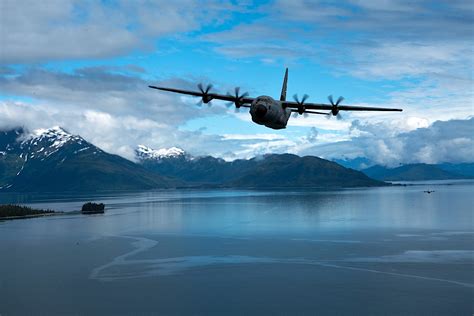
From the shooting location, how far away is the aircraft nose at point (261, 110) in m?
49.3

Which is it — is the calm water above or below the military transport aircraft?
below

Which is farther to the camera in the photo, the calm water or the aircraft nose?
the calm water

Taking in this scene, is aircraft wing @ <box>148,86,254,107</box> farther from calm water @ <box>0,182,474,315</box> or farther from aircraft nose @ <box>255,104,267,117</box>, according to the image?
calm water @ <box>0,182,474,315</box>

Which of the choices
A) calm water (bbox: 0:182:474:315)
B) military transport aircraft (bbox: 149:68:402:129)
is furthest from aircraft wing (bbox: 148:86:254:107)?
calm water (bbox: 0:182:474:315)

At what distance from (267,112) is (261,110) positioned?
0.66m

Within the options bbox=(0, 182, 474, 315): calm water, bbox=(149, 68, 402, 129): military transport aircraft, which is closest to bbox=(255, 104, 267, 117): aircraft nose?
bbox=(149, 68, 402, 129): military transport aircraft

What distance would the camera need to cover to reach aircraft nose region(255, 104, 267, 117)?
49.3m

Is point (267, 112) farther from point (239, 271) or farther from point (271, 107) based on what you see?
point (239, 271)

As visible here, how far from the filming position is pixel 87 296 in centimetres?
9200

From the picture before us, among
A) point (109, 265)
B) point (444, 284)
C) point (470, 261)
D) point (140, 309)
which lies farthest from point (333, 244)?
point (140, 309)

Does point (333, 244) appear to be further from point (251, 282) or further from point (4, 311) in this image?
point (4, 311)

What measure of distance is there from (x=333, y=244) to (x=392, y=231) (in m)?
35.2

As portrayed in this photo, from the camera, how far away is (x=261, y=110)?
49375mm

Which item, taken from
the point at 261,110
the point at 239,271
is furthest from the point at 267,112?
the point at 239,271
